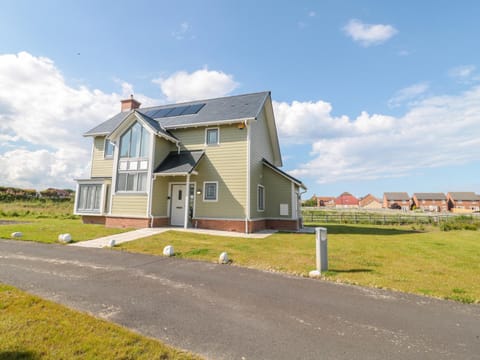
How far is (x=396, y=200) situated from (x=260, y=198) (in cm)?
10172

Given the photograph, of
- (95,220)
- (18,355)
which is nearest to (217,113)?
(95,220)

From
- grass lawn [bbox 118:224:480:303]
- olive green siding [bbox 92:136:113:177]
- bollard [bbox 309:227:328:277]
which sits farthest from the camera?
olive green siding [bbox 92:136:113:177]

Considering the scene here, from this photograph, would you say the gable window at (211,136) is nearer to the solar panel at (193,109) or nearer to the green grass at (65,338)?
the solar panel at (193,109)

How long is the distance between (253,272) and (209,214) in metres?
8.80

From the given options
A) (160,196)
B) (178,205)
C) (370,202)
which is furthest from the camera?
(370,202)

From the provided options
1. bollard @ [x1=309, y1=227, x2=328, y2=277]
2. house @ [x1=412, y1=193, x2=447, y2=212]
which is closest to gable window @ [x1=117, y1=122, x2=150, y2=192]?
bollard @ [x1=309, y1=227, x2=328, y2=277]

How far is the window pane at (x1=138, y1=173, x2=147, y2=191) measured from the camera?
48.8 feet

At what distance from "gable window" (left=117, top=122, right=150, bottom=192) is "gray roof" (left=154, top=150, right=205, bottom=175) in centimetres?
109

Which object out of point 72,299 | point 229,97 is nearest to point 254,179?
point 229,97

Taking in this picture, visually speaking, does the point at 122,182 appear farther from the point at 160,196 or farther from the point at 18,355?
the point at 18,355

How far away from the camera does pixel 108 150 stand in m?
17.8

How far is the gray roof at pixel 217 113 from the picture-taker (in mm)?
15500

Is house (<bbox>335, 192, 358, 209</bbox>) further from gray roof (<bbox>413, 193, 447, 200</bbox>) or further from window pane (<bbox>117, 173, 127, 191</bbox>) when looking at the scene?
window pane (<bbox>117, 173, 127, 191</bbox>)

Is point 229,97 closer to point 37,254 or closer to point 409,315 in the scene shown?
point 37,254
